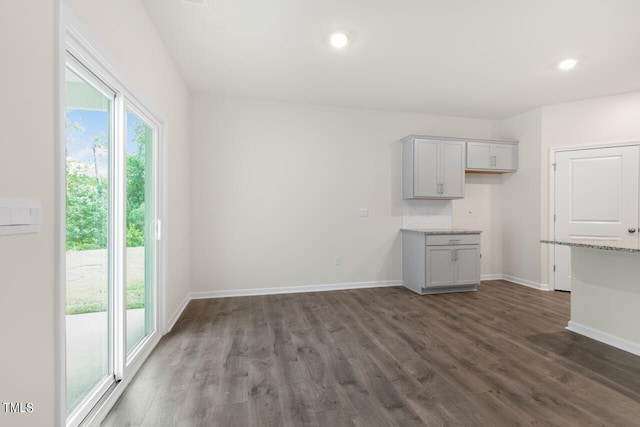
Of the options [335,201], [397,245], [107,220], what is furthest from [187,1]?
[397,245]

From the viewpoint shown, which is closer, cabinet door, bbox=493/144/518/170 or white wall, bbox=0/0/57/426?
white wall, bbox=0/0/57/426

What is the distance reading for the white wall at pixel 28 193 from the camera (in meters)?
0.94

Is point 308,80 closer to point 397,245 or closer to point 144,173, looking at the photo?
point 144,173

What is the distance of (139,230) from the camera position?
2.35 metres

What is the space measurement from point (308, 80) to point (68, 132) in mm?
2658

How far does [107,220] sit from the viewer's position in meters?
1.86

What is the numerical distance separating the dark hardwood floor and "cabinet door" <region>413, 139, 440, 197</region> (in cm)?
180

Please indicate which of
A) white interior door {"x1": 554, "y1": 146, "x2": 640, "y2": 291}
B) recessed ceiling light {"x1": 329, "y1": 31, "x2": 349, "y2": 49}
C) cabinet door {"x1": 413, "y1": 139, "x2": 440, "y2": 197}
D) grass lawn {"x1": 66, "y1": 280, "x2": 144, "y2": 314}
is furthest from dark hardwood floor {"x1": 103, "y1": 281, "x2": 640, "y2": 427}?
recessed ceiling light {"x1": 329, "y1": 31, "x2": 349, "y2": 49}

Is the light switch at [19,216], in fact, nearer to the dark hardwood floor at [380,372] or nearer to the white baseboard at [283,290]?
the dark hardwood floor at [380,372]

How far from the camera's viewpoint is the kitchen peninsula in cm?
240

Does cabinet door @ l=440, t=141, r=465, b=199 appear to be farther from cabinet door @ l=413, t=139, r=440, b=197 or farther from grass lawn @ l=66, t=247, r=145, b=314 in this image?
grass lawn @ l=66, t=247, r=145, b=314

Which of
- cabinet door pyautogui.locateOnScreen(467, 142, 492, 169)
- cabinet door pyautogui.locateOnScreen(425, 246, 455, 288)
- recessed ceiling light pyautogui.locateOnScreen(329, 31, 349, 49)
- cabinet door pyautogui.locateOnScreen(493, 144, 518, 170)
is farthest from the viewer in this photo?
cabinet door pyautogui.locateOnScreen(493, 144, 518, 170)

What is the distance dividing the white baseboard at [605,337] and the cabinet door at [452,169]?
220cm

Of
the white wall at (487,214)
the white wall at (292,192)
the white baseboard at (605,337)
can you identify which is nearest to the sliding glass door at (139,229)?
the white wall at (292,192)
